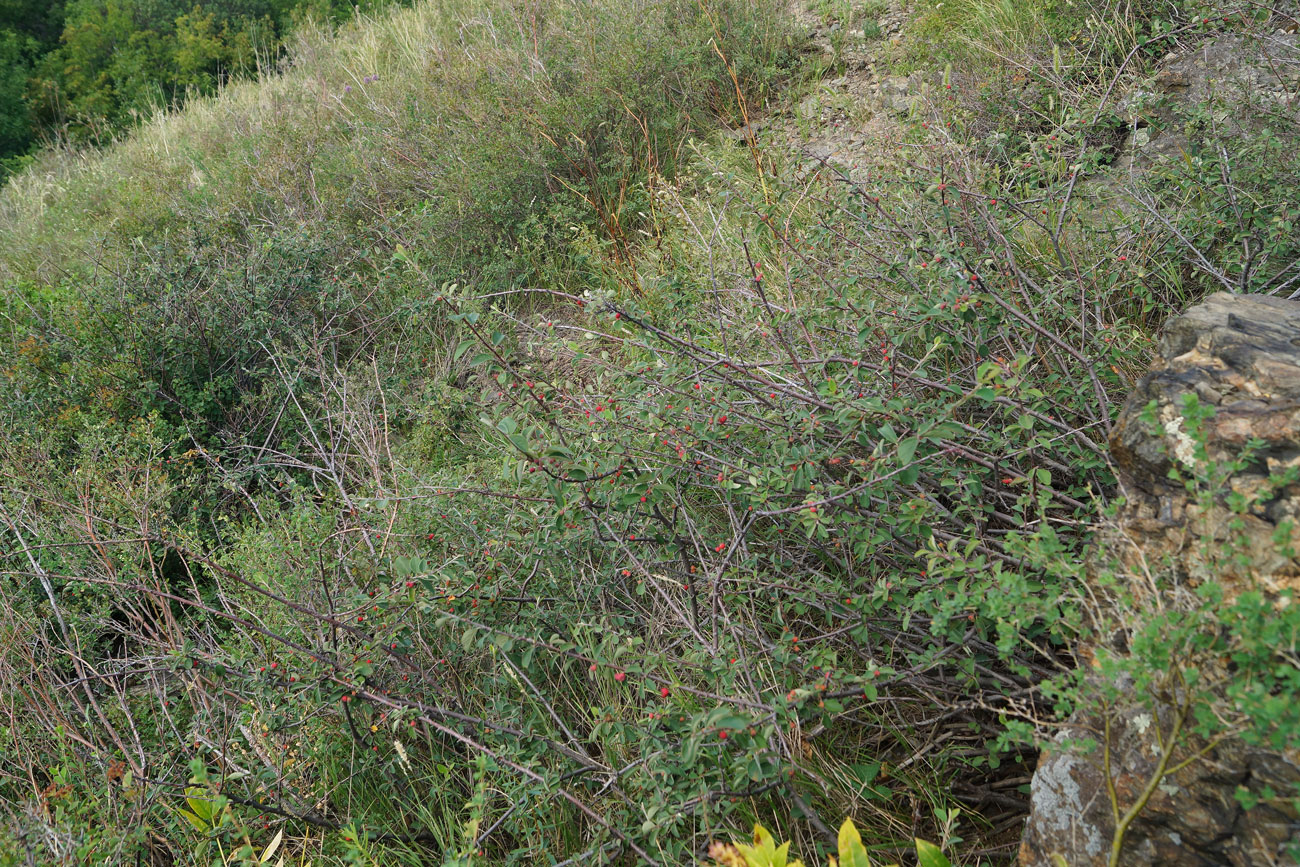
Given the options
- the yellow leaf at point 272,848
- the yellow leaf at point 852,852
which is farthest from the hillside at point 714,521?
the yellow leaf at point 852,852

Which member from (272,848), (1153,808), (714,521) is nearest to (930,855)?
(1153,808)

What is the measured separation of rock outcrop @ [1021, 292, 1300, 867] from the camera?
129 cm

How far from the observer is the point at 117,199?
23.2ft

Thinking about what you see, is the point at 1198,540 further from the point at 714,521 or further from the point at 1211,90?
the point at 1211,90

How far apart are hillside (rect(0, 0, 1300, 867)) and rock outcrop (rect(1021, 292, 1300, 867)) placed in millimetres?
22

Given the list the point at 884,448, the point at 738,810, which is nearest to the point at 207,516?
the point at 738,810

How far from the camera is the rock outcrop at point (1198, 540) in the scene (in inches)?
50.8

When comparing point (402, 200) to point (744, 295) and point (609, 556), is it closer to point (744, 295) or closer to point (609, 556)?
point (744, 295)

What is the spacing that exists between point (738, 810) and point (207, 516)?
3144 mm

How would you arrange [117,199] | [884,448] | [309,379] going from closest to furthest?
[884,448] < [309,379] < [117,199]

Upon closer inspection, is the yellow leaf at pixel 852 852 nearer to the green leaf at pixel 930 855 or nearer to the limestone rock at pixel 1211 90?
the green leaf at pixel 930 855

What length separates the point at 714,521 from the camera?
263 centimetres

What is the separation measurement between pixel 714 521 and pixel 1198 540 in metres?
1.43

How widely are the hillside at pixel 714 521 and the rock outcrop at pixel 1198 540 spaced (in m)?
0.02
